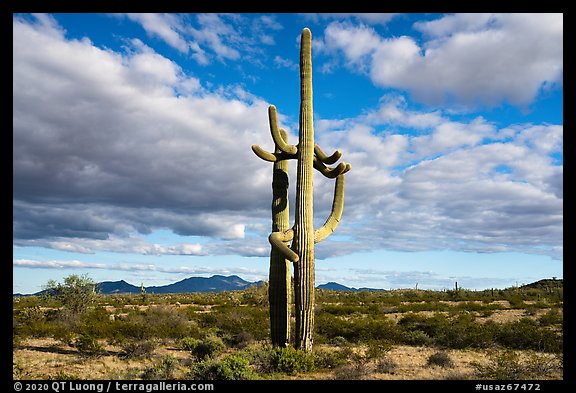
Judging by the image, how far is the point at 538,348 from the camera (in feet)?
48.9

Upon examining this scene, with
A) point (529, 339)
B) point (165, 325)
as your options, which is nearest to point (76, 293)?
point (165, 325)

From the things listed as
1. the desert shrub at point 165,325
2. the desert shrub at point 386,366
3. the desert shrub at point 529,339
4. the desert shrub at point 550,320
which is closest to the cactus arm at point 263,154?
the desert shrub at point 386,366

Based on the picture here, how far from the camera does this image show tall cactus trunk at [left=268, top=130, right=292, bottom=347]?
11555 mm

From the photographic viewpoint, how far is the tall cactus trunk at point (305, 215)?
1099 cm

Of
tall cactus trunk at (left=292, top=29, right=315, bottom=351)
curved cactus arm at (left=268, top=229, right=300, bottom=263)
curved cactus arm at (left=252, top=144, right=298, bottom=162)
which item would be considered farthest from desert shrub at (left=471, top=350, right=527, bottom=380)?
curved cactus arm at (left=252, top=144, right=298, bottom=162)

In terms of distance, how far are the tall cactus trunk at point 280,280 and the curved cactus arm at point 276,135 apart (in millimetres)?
320

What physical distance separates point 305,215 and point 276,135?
2437 mm

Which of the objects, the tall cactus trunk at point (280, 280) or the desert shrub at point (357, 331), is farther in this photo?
the desert shrub at point (357, 331)

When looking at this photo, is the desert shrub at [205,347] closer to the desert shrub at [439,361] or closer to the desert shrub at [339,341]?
the desert shrub at [339,341]

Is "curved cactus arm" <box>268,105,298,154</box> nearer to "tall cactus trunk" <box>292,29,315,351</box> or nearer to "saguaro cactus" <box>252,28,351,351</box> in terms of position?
"saguaro cactus" <box>252,28,351,351</box>

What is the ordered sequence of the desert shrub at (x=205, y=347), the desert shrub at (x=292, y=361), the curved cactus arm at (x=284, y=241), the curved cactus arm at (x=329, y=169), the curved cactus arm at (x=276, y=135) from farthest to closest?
1. the desert shrub at (x=205, y=347)
2. the curved cactus arm at (x=329, y=169)
3. the curved cactus arm at (x=276, y=135)
4. the curved cactus arm at (x=284, y=241)
5. the desert shrub at (x=292, y=361)

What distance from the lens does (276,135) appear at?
39.9ft
